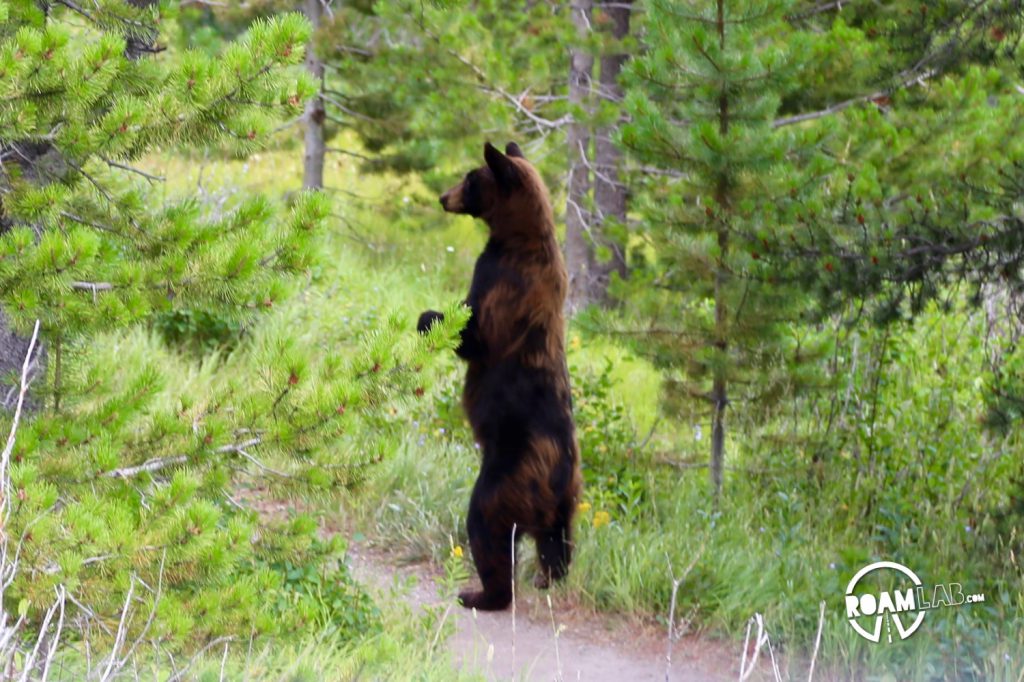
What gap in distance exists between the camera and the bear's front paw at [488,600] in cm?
630

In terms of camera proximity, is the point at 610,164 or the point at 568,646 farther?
the point at 610,164

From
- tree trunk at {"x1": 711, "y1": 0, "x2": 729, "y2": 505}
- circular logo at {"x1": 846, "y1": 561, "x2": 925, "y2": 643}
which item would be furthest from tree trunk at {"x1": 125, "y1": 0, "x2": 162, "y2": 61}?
circular logo at {"x1": 846, "y1": 561, "x2": 925, "y2": 643}

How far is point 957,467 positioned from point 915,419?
1.94 feet

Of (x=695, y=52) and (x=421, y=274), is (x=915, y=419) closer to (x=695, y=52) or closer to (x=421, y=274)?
(x=695, y=52)

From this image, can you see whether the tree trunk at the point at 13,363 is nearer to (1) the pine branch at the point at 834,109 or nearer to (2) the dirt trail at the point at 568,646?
(2) the dirt trail at the point at 568,646

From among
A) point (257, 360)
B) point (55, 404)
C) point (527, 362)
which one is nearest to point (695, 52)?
point (527, 362)

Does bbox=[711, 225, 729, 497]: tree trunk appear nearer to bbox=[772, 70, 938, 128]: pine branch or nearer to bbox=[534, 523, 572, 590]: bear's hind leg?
bbox=[534, 523, 572, 590]: bear's hind leg

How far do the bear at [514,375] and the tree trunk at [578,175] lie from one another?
3922 millimetres

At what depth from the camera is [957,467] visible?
7.61m

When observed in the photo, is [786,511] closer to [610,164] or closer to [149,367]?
[149,367]

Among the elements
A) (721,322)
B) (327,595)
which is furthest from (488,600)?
(721,322)

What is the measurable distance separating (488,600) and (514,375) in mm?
1232

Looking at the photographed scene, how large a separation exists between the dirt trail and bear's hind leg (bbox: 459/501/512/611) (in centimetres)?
8

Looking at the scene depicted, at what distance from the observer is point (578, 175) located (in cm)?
1180
